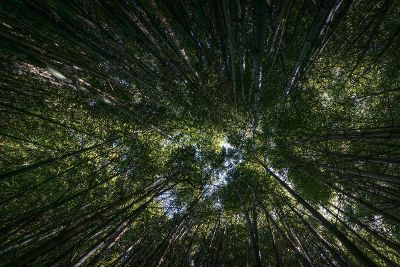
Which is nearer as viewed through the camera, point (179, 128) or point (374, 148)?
point (374, 148)

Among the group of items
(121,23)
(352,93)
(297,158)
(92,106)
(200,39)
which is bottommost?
(121,23)

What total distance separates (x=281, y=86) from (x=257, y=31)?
5383mm

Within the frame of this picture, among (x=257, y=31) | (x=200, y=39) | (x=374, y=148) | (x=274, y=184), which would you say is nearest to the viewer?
(x=257, y=31)

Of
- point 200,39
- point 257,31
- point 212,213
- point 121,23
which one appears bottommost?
point 257,31

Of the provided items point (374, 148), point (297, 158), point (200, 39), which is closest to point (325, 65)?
point (374, 148)

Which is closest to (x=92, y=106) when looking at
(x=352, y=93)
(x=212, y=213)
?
(x=212, y=213)

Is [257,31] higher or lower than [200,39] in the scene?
lower

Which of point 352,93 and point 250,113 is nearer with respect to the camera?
point 352,93

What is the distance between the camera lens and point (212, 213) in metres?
7.64

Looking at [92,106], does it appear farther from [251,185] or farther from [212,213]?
[251,185]

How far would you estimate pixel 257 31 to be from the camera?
261 centimetres

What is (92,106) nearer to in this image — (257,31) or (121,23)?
(121,23)

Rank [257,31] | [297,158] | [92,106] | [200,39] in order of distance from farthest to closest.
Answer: [297,158], [92,106], [200,39], [257,31]

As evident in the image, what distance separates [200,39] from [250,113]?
414 cm
